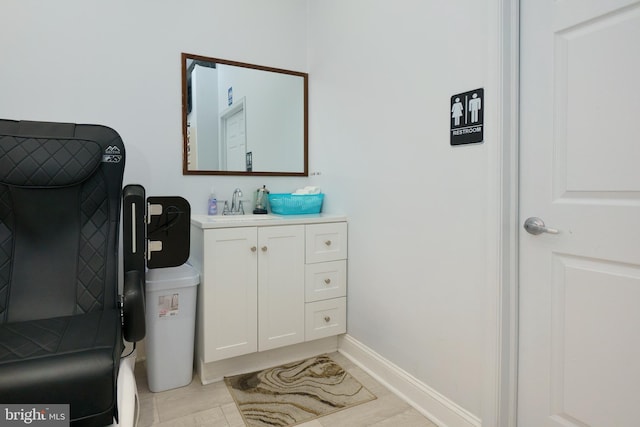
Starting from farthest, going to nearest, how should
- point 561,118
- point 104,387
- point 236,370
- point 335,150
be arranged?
point 335,150, point 236,370, point 561,118, point 104,387

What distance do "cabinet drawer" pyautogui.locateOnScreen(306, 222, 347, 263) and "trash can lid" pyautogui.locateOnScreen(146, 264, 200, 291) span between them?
0.67 metres

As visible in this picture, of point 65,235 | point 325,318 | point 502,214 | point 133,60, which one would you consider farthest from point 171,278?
point 502,214

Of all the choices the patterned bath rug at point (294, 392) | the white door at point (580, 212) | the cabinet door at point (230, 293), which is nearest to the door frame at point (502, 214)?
the white door at point (580, 212)

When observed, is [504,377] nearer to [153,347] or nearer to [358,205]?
[358,205]

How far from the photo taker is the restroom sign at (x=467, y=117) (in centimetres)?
150

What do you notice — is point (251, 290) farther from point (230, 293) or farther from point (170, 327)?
point (170, 327)

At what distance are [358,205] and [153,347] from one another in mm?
1386

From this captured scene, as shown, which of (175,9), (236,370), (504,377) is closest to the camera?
(504,377)

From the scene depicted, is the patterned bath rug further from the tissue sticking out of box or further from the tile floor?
the tissue sticking out of box

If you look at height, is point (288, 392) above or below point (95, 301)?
below

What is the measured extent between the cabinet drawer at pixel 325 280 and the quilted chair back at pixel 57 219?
1.07m

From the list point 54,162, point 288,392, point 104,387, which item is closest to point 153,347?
point 288,392

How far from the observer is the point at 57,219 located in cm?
157

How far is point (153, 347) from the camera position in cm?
195
